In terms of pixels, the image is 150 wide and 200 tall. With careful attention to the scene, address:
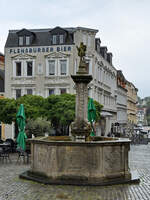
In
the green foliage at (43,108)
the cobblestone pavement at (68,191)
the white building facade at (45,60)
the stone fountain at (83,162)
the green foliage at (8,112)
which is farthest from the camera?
the white building facade at (45,60)

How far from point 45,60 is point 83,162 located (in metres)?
27.7

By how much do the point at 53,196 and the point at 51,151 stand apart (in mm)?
2115

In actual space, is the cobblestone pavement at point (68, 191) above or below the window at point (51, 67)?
below

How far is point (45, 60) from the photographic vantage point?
38.0 meters

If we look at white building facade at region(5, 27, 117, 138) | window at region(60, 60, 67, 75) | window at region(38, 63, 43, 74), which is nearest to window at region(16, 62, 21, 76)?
white building facade at region(5, 27, 117, 138)

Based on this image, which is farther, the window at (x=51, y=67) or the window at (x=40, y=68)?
the window at (x=40, y=68)

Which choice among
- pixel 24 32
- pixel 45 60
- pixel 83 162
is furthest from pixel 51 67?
pixel 83 162

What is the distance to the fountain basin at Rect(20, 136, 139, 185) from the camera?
11.4 metres

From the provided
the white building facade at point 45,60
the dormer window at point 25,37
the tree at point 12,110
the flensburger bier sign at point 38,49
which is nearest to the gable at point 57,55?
the white building facade at point 45,60

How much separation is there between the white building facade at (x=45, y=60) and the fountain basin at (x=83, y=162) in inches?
1004

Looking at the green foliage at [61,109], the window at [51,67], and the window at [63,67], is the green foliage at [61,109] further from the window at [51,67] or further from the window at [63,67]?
the window at [51,67]

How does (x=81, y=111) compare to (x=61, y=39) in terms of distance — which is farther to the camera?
(x=61, y=39)

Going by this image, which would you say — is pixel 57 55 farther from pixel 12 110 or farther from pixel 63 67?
pixel 12 110

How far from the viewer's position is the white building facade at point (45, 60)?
123 feet
